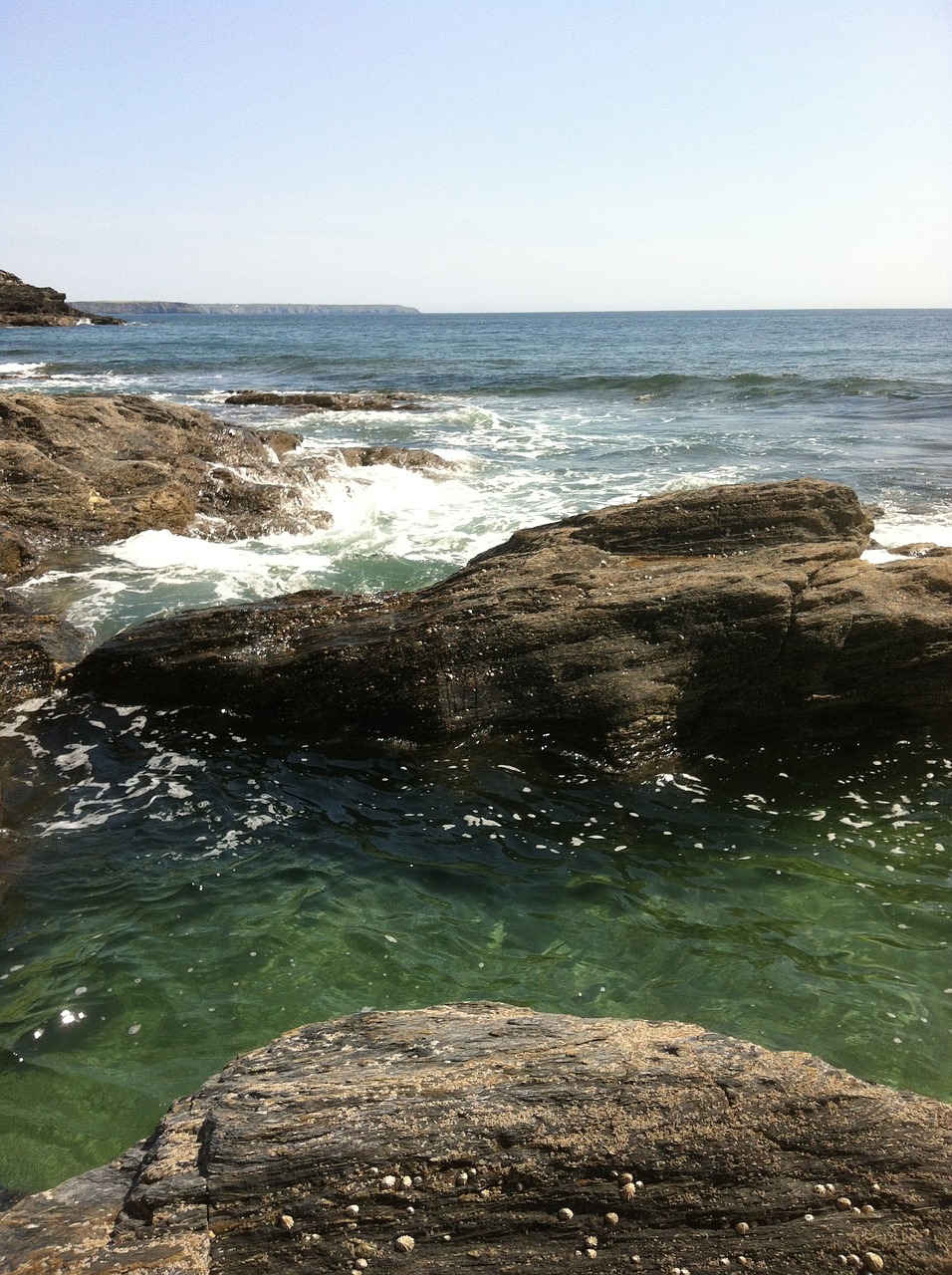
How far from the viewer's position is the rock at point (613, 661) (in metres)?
6.75

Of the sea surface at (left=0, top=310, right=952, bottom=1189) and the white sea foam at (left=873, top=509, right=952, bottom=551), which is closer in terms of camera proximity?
the sea surface at (left=0, top=310, right=952, bottom=1189)

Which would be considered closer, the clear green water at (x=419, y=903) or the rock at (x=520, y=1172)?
the rock at (x=520, y=1172)

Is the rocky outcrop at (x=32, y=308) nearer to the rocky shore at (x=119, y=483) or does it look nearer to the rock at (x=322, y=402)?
the rock at (x=322, y=402)

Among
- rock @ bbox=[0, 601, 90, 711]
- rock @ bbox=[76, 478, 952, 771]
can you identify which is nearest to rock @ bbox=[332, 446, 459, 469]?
rock @ bbox=[0, 601, 90, 711]

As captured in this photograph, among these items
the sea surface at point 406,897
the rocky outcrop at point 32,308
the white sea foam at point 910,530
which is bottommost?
the sea surface at point 406,897

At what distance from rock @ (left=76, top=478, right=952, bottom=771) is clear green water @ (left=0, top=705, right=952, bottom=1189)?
321 mm

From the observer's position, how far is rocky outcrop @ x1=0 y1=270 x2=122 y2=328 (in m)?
83.1

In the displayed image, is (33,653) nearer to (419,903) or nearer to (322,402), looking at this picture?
(419,903)

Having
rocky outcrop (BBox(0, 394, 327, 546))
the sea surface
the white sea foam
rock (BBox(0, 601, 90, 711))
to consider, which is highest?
rocky outcrop (BBox(0, 394, 327, 546))

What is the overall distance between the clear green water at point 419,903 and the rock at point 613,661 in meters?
0.32

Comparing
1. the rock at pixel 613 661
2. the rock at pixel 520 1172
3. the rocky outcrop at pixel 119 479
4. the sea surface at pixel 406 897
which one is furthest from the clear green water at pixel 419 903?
the rocky outcrop at pixel 119 479

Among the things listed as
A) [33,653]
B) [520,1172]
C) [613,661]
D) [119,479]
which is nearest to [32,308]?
[119,479]

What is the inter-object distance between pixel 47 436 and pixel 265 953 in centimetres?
1131

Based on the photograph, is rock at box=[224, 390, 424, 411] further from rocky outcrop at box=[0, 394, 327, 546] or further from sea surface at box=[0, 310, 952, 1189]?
sea surface at box=[0, 310, 952, 1189]
